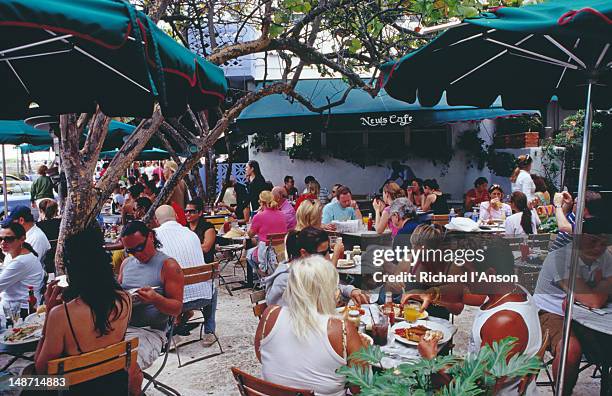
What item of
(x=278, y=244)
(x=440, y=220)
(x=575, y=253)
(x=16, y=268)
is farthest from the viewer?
(x=440, y=220)

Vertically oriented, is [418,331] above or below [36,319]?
above

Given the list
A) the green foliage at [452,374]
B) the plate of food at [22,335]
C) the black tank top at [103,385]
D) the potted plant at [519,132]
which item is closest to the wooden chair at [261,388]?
the green foliage at [452,374]

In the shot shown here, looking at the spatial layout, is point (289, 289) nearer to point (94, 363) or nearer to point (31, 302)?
point (94, 363)

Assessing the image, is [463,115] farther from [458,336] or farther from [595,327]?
[595,327]

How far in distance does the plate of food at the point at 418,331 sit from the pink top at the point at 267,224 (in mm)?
3626

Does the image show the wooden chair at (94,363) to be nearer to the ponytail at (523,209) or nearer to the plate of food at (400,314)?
the plate of food at (400,314)

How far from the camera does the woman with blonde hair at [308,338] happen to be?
261 centimetres

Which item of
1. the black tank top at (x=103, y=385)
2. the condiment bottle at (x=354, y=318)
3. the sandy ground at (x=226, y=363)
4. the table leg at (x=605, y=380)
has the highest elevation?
the condiment bottle at (x=354, y=318)

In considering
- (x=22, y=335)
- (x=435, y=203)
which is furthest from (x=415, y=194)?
(x=22, y=335)

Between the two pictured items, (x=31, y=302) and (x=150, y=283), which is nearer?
(x=150, y=283)

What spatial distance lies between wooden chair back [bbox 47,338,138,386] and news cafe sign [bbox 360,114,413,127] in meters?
6.76

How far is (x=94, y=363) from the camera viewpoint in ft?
9.21

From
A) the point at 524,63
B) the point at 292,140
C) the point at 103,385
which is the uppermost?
the point at 524,63

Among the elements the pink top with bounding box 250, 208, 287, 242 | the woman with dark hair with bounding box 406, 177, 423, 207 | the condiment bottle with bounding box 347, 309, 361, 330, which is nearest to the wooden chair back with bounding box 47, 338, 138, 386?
the condiment bottle with bounding box 347, 309, 361, 330
